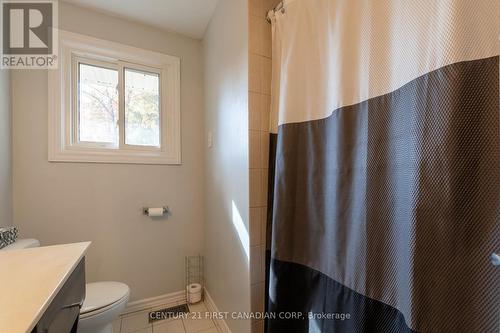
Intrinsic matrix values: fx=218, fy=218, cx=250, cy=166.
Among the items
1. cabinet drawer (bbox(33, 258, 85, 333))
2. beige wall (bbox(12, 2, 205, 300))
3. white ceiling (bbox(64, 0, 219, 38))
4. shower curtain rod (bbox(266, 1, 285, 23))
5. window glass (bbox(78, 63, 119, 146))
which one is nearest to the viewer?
cabinet drawer (bbox(33, 258, 85, 333))

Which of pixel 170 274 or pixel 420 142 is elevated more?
pixel 420 142

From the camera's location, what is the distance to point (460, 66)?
530 millimetres

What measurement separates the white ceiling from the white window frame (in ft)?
0.80

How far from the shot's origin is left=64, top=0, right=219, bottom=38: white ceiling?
65.7 inches

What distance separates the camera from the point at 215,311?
174cm

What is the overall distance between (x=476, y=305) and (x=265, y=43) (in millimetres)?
1396

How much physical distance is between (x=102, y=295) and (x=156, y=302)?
0.68m

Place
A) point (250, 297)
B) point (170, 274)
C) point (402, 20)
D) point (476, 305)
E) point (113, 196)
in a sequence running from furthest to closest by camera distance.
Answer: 1. point (170, 274)
2. point (113, 196)
3. point (250, 297)
4. point (402, 20)
5. point (476, 305)

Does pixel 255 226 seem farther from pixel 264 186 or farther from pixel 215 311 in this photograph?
pixel 215 311

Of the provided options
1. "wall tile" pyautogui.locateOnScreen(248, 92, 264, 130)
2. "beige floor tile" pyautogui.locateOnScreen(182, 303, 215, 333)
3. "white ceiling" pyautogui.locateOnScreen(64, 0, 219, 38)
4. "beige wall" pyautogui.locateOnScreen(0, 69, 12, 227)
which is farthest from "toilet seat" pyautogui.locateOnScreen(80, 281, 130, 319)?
"white ceiling" pyautogui.locateOnScreen(64, 0, 219, 38)

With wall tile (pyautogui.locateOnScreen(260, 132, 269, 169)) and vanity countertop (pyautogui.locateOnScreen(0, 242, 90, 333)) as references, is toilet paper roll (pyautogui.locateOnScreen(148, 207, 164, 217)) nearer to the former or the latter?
vanity countertop (pyautogui.locateOnScreen(0, 242, 90, 333))

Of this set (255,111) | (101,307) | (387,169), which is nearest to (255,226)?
(255,111)

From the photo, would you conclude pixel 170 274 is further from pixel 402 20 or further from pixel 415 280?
pixel 402 20

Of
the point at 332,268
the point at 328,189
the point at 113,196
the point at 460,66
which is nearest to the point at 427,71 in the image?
the point at 460,66
